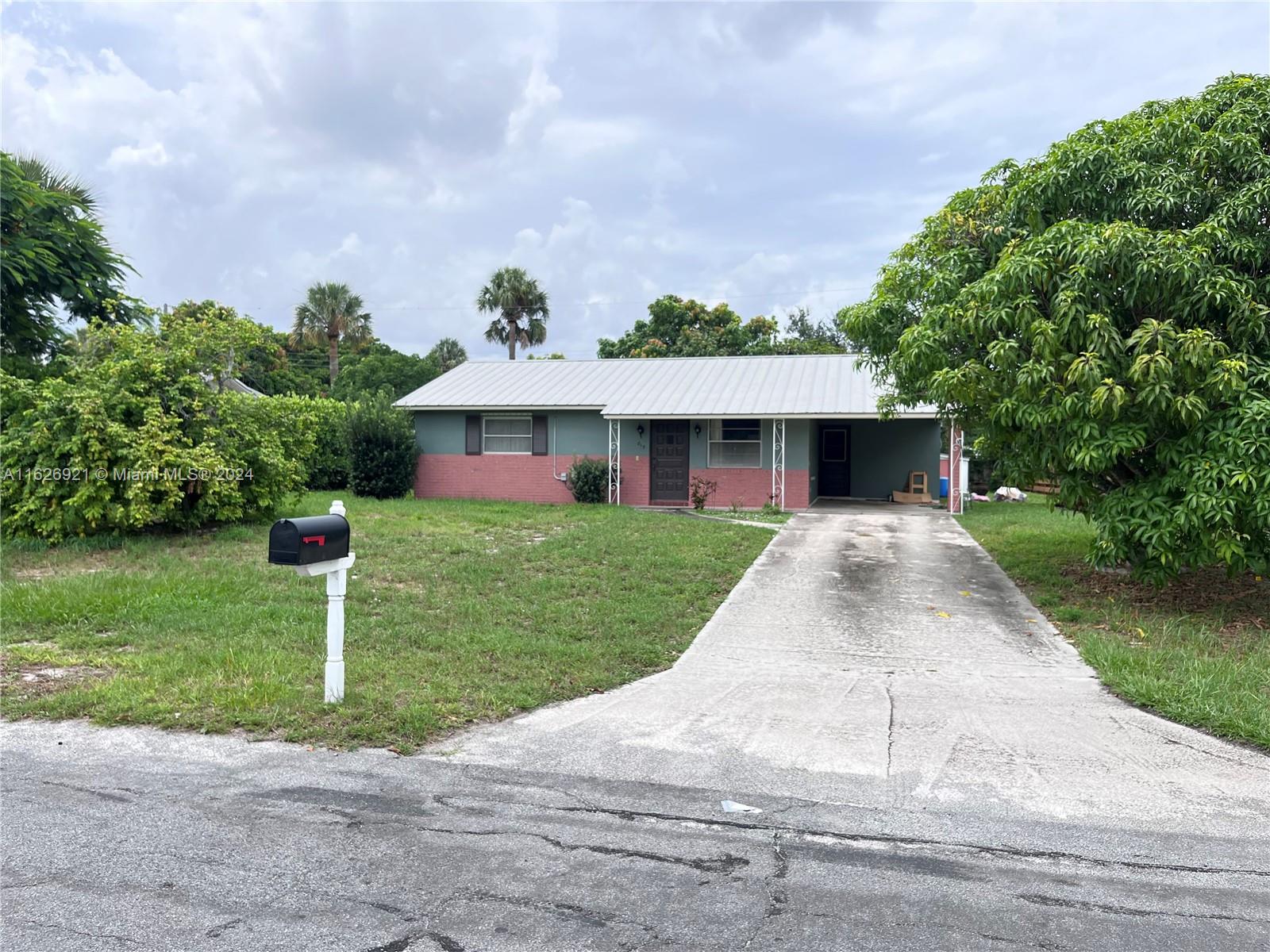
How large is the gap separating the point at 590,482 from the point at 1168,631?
43.5 ft

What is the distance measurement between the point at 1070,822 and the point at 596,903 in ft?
7.36

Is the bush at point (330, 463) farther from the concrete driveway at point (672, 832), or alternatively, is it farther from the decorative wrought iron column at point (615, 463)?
the concrete driveway at point (672, 832)

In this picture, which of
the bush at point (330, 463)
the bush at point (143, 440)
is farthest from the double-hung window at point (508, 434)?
the bush at point (143, 440)

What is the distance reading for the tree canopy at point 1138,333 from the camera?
23.9ft

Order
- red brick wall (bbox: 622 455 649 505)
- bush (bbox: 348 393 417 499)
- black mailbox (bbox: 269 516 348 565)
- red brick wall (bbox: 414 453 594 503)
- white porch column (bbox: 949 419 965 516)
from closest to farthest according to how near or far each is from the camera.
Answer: black mailbox (bbox: 269 516 348 565) → white porch column (bbox: 949 419 965 516) → red brick wall (bbox: 622 455 649 505) → bush (bbox: 348 393 417 499) → red brick wall (bbox: 414 453 594 503)

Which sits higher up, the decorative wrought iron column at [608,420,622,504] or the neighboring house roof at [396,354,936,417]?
the neighboring house roof at [396,354,936,417]

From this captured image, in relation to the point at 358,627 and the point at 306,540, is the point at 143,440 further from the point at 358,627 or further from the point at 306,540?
the point at 306,540

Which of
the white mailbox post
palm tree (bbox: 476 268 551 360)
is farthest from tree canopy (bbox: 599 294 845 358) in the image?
the white mailbox post

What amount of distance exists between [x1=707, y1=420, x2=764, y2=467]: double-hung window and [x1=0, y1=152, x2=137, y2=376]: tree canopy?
461 inches

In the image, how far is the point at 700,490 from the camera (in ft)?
62.4

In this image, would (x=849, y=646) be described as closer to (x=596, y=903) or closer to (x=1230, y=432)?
(x=1230, y=432)

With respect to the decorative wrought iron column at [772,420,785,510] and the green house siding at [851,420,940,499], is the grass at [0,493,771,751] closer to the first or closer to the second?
the decorative wrought iron column at [772,420,785,510]

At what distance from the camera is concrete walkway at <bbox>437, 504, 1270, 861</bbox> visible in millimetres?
4125

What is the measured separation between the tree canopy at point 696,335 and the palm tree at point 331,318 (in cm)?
1200
